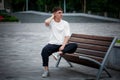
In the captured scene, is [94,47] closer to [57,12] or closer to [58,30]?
[58,30]

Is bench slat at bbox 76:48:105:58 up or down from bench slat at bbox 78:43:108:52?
down

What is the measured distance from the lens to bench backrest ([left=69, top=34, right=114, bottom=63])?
873cm

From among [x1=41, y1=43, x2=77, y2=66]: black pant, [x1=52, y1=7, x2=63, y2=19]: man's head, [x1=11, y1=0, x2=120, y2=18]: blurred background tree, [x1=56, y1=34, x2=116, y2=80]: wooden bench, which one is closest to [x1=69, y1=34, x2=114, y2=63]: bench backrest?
[x1=56, y1=34, x2=116, y2=80]: wooden bench

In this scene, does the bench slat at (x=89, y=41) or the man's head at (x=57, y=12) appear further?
the man's head at (x=57, y=12)

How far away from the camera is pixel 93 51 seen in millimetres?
9055

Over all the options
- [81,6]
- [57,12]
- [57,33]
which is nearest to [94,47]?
[57,33]

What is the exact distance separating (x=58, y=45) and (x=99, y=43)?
0.91 metres

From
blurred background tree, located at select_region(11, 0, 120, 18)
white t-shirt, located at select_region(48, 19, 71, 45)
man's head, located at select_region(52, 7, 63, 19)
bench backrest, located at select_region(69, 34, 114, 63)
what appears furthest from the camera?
blurred background tree, located at select_region(11, 0, 120, 18)

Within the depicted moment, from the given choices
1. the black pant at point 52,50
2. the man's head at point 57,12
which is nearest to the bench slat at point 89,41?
the black pant at point 52,50

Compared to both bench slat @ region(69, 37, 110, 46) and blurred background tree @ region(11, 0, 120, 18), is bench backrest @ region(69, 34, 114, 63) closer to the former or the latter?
bench slat @ region(69, 37, 110, 46)

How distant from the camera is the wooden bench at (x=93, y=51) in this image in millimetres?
8477

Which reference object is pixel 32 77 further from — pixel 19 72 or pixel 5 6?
pixel 5 6

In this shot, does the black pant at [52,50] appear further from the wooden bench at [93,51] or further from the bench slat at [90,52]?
the bench slat at [90,52]

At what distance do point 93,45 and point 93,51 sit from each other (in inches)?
7.3
